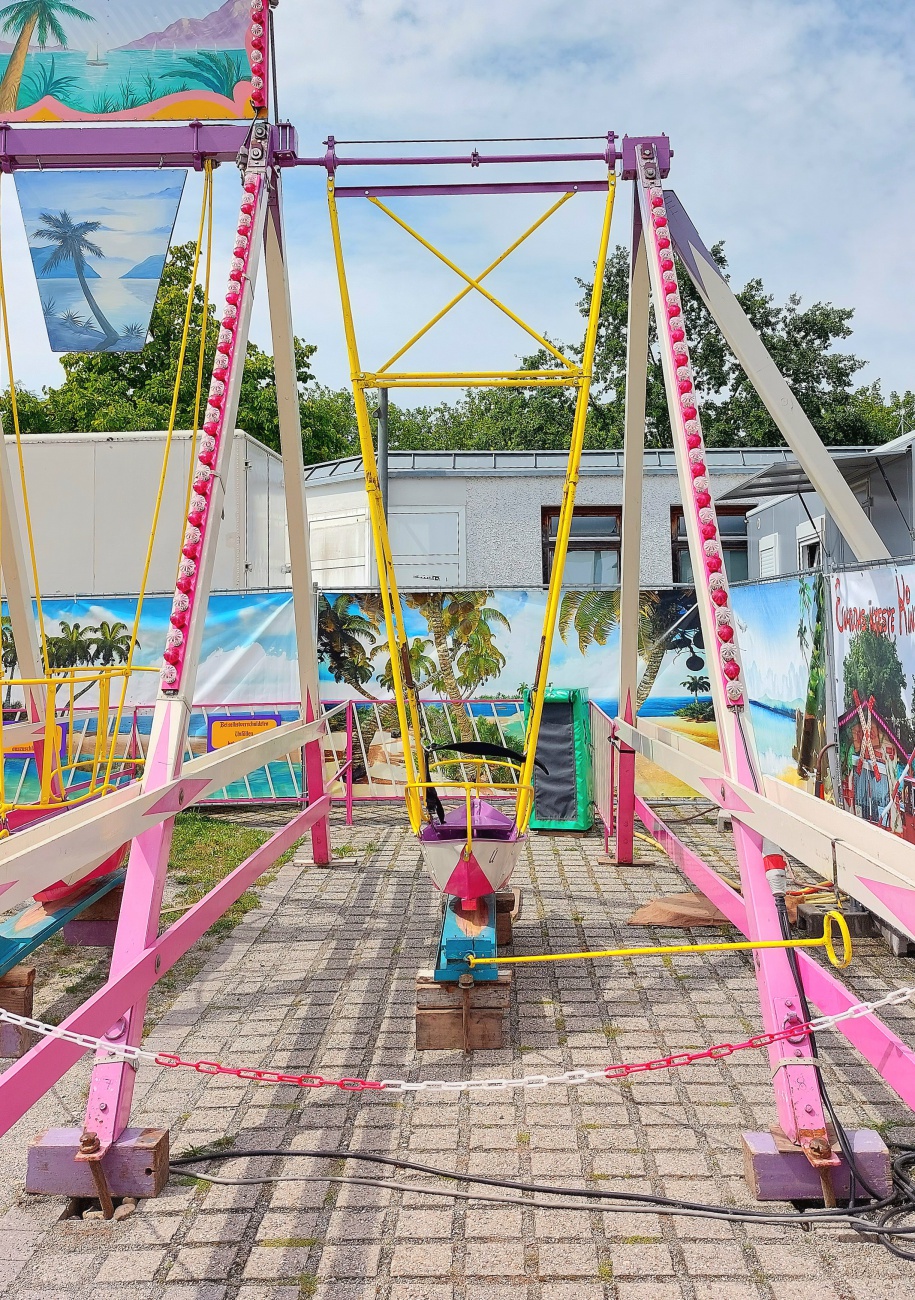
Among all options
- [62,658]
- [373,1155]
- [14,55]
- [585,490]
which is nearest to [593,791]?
[62,658]

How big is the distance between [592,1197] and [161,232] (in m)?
5.22

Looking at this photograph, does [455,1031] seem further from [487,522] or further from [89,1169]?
[487,522]

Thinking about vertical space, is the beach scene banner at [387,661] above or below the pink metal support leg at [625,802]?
above

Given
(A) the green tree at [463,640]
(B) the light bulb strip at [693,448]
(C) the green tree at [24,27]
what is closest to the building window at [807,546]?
(A) the green tree at [463,640]

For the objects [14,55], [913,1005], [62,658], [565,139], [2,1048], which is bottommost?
[913,1005]

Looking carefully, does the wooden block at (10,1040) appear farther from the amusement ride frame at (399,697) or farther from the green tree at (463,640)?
the green tree at (463,640)

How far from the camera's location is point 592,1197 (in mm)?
3471

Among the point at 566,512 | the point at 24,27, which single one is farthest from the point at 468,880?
the point at 24,27

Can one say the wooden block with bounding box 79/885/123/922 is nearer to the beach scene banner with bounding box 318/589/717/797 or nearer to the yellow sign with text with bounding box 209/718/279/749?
the yellow sign with text with bounding box 209/718/279/749

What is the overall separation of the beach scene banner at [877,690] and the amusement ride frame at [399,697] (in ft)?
5.66

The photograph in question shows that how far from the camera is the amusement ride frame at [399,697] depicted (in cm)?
312

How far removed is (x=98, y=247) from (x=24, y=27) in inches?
50.0

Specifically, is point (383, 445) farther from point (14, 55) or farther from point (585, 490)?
point (14, 55)

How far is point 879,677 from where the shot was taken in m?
7.32
